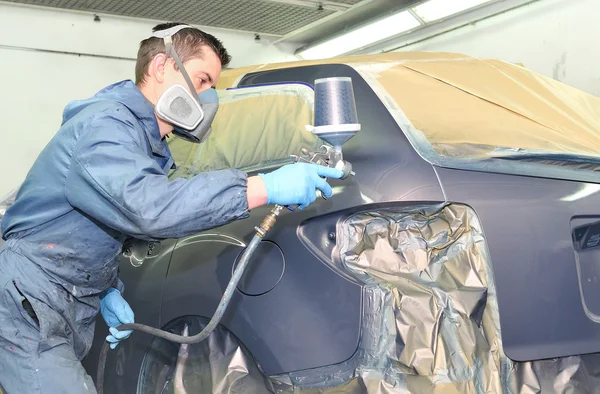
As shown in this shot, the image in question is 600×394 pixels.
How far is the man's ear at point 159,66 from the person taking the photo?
2.00 meters

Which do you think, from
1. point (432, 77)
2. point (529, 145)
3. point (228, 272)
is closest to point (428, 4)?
point (432, 77)

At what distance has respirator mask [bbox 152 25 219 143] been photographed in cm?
186

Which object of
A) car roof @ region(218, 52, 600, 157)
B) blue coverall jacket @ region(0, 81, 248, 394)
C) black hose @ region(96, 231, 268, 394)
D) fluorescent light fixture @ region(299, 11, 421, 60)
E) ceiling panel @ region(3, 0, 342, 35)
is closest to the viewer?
blue coverall jacket @ region(0, 81, 248, 394)

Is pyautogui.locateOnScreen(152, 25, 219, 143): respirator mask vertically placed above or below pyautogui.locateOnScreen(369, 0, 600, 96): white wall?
above

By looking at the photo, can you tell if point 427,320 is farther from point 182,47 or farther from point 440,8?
point 440,8

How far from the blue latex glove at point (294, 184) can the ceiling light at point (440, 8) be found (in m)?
4.38

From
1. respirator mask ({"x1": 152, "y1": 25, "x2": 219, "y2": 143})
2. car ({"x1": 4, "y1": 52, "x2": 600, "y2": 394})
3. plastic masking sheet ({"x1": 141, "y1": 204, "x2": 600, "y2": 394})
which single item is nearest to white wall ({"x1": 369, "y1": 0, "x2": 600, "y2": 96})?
car ({"x1": 4, "y1": 52, "x2": 600, "y2": 394})

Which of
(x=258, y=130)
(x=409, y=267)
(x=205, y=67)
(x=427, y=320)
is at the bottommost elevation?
(x=427, y=320)

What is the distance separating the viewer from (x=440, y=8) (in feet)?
19.4

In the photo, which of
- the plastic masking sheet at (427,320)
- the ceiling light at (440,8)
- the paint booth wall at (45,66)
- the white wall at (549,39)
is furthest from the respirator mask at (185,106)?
the paint booth wall at (45,66)

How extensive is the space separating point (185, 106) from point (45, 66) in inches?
197

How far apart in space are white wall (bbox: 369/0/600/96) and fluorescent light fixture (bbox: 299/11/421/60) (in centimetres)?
58

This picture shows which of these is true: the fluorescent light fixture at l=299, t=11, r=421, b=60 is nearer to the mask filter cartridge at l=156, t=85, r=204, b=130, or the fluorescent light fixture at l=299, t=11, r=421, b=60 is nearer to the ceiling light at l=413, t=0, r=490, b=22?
the ceiling light at l=413, t=0, r=490, b=22

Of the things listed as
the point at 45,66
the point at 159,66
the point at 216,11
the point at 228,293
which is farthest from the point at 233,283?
the point at 45,66
